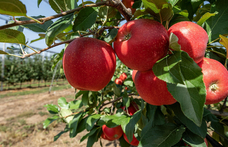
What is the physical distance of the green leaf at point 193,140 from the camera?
1.71 feet

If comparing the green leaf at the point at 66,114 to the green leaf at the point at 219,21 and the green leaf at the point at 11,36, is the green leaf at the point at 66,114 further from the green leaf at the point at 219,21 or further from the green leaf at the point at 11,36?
the green leaf at the point at 219,21

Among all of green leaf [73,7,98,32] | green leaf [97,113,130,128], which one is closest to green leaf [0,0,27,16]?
green leaf [73,7,98,32]

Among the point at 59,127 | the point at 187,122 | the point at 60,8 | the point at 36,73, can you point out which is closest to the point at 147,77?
the point at 187,122

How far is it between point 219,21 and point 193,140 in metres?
0.49

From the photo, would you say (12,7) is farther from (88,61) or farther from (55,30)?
(88,61)

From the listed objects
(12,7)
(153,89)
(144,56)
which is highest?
(12,7)

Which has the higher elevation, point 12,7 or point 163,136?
point 12,7

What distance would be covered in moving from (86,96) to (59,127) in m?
3.00

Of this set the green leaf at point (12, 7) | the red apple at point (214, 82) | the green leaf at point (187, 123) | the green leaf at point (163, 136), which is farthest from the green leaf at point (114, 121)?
the green leaf at point (12, 7)

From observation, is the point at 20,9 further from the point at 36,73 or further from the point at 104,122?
the point at 36,73

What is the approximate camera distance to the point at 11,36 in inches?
15.1

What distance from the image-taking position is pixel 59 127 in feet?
11.1

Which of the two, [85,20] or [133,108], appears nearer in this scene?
[85,20]

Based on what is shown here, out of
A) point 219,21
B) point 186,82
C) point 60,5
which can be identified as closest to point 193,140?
point 186,82
